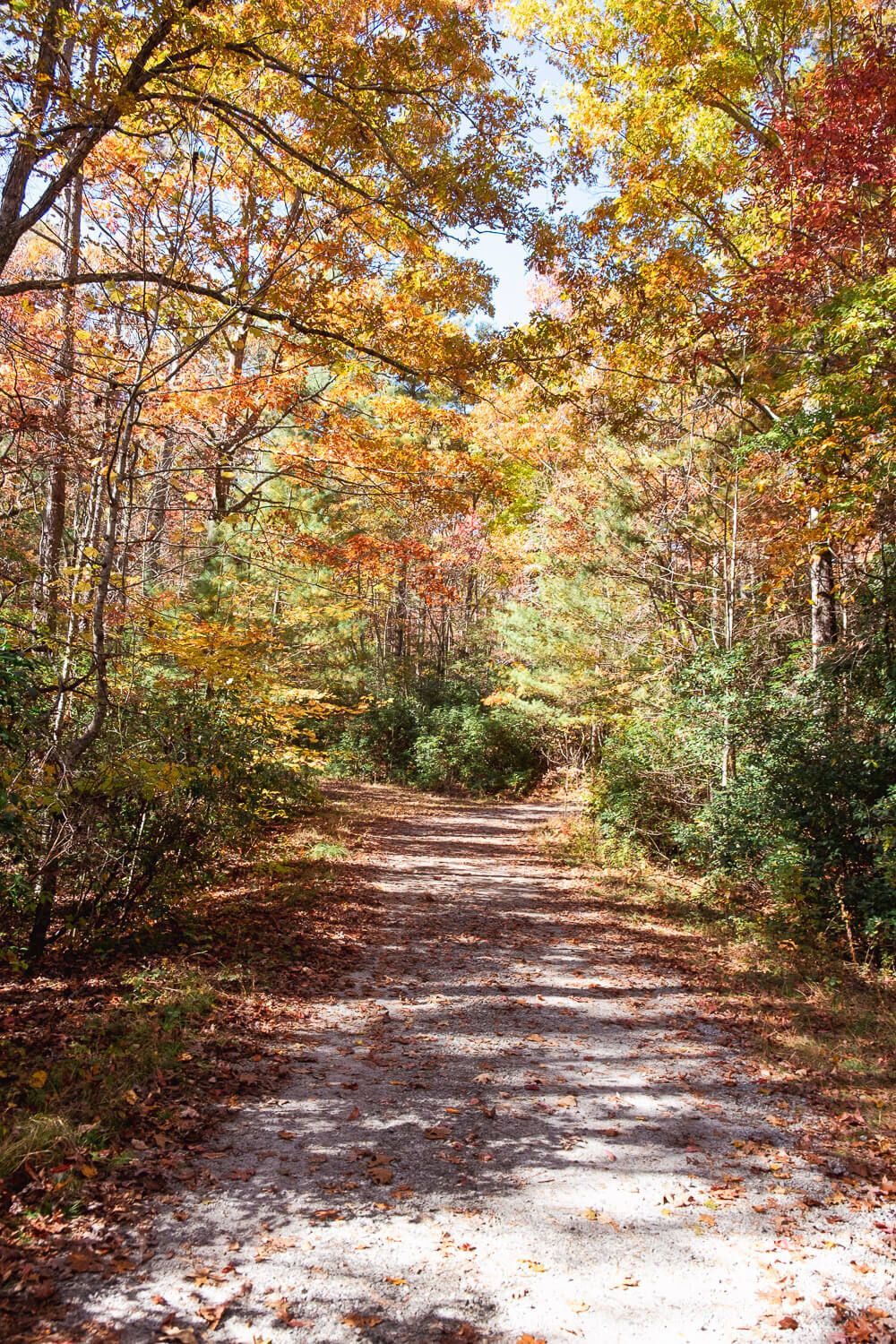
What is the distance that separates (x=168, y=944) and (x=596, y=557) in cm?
1002

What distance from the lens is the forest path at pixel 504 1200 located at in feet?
8.52

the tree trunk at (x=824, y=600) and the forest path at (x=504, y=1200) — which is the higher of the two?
the tree trunk at (x=824, y=600)

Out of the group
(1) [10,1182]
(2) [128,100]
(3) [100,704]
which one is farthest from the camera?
(3) [100,704]

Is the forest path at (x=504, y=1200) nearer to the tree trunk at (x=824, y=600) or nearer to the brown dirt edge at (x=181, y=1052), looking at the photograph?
the brown dirt edge at (x=181, y=1052)

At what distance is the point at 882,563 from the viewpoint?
7875 mm

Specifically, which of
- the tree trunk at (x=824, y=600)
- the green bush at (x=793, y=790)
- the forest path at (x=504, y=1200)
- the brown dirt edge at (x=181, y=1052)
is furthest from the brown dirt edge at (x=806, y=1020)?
the tree trunk at (x=824, y=600)

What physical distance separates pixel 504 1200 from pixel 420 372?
256 inches

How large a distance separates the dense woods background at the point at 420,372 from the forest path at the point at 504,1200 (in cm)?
236

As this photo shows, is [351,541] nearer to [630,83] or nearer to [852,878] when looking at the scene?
[630,83]

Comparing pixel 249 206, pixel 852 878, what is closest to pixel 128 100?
pixel 249 206

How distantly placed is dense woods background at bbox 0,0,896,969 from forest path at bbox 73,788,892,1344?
7.76 feet

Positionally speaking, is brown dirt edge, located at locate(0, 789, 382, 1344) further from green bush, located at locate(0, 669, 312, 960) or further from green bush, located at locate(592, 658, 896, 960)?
green bush, located at locate(592, 658, 896, 960)

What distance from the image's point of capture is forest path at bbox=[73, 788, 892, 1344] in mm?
2598

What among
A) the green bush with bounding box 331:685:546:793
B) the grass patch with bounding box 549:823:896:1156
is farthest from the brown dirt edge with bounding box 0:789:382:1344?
the green bush with bounding box 331:685:546:793
